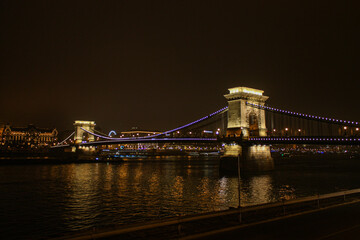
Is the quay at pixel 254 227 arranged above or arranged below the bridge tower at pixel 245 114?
below

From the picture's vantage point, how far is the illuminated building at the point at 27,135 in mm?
137000

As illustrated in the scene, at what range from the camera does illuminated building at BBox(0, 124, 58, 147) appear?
137 meters

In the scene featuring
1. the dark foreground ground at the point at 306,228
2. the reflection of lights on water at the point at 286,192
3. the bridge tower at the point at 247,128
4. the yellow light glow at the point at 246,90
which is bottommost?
the reflection of lights on water at the point at 286,192

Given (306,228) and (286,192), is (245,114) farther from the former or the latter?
(306,228)

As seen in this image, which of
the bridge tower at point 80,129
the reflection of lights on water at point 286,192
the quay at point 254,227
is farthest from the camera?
the bridge tower at point 80,129

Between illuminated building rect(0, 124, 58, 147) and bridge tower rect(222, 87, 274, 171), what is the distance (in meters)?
109

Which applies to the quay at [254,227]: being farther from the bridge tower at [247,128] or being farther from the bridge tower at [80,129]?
the bridge tower at [80,129]

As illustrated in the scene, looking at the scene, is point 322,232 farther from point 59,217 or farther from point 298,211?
point 59,217

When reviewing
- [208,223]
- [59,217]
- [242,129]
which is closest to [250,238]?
[208,223]

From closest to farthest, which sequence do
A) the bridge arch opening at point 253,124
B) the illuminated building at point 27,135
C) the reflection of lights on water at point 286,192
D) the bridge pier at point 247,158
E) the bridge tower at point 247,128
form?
the reflection of lights on water at point 286,192, the bridge pier at point 247,158, the bridge tower at point 247,128, the bridge arch opening at point 253,124, the illuminated building at point 27,135

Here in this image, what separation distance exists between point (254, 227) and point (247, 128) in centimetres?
4087

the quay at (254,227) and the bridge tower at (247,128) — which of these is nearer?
the quay at (254,227)

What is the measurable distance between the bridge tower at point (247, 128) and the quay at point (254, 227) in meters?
33.6

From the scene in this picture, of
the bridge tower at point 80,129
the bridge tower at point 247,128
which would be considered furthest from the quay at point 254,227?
the bridge tower at point 80,129
